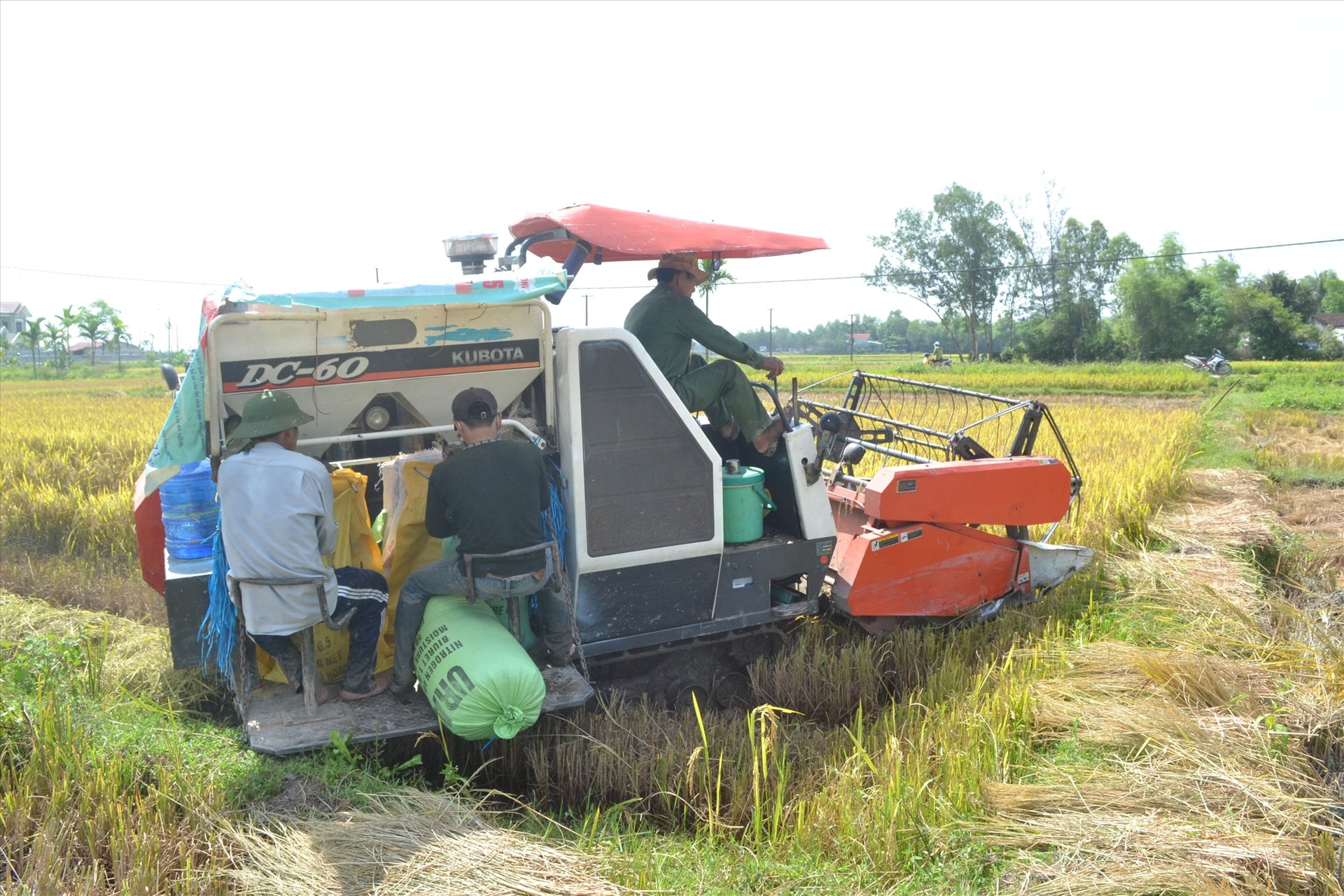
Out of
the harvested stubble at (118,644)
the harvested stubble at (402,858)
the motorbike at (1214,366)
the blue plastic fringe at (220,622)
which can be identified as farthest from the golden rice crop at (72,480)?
the motorbike at (1214,366)

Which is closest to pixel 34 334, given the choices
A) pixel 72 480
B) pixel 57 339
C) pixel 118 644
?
pixel 57 339

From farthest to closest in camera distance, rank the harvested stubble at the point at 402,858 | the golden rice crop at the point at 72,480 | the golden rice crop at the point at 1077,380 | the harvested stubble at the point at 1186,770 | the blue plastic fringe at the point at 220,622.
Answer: the golden rice crop at the point at 1077,380 < the golden rice crop at the point at 72,480 < the blue plastic fringe at the point at 220,622 < the harvested stubble at the point at 1186,770 < the harvested stubble at the point at 402,858

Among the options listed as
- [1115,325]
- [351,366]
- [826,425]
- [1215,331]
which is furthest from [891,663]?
[1115,325]

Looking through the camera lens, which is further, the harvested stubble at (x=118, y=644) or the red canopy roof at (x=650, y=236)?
the harvested stubble at (x=118, y=644)

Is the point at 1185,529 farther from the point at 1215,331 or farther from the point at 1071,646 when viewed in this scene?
the point at 1215,331

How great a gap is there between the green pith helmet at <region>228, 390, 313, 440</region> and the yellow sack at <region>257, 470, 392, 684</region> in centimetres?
50

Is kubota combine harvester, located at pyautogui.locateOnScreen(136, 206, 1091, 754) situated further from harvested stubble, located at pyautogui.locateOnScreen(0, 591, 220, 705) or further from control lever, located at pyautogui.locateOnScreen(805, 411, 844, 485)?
harvested stubble, located at pyautogui.locateOnScreen(0, 591, 220, 705)

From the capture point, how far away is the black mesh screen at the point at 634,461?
14.8 ft

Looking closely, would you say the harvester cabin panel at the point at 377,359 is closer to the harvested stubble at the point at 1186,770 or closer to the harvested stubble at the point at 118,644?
the harvested stubble at the point at 118,644

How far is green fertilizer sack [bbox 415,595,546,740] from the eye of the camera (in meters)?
3.73

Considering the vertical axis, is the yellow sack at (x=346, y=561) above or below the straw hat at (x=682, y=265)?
below

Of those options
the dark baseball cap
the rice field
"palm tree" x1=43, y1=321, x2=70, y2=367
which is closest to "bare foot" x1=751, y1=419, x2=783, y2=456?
the rice field

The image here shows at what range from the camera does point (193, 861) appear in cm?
326

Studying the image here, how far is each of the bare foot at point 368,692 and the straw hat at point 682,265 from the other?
8.52 feet
